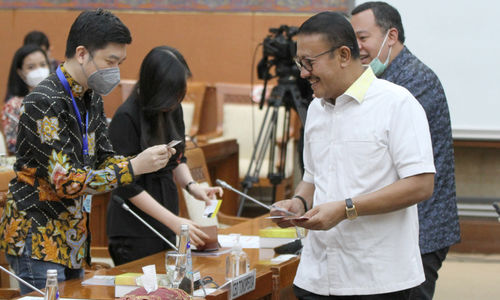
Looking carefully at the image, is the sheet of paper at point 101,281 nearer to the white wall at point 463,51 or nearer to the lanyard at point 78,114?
the lanyard at point 78,114

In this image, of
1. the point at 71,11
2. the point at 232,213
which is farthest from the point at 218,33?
the point at 232,213

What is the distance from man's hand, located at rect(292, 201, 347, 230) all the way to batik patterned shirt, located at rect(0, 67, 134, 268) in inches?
22.0

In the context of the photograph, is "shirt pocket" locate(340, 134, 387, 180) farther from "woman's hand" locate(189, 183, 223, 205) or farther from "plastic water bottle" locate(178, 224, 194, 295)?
"woman's hand" locate(189, 183, 223, 205)

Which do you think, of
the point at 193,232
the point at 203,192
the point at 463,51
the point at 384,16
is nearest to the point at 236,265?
→ the point at 193,232

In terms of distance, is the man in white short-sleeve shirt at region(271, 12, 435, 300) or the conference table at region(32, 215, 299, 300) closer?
the man in white short-sleeve shirt at region(271, 12, 435, 300)

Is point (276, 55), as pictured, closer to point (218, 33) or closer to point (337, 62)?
point (218, 33)

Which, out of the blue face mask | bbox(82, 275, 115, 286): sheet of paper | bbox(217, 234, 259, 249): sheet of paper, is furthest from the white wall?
bbox(82, 275, 115, 286): sheet of paper

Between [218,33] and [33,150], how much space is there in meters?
4.70

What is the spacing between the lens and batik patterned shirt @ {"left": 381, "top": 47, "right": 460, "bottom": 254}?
232 centimetres

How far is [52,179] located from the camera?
2.00 metres

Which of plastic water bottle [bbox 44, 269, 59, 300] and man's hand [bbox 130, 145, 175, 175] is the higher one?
man's hand [bbox 130, 145, 175, 175]

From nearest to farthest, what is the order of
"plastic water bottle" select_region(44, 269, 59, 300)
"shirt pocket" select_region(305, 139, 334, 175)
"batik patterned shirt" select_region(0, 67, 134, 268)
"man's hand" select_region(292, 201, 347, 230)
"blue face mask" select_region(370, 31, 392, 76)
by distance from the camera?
"plastic water bottle" select_region(44, 269, 59, 300) → "man's hand" select_region(292, 201, 347, 230) → "shirt pocket" select_region(305, 139, 334, 175) → "batik patterned shirt" select_region(0, 67, 134, 268) → "blue face mask" select_region(370, 31, 392, 76)

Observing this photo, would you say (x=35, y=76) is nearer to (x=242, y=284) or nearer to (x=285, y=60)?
(x=285, y=60)

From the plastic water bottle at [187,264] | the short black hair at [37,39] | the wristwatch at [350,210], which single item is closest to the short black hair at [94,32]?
the plastic water bottle at [187,264]
